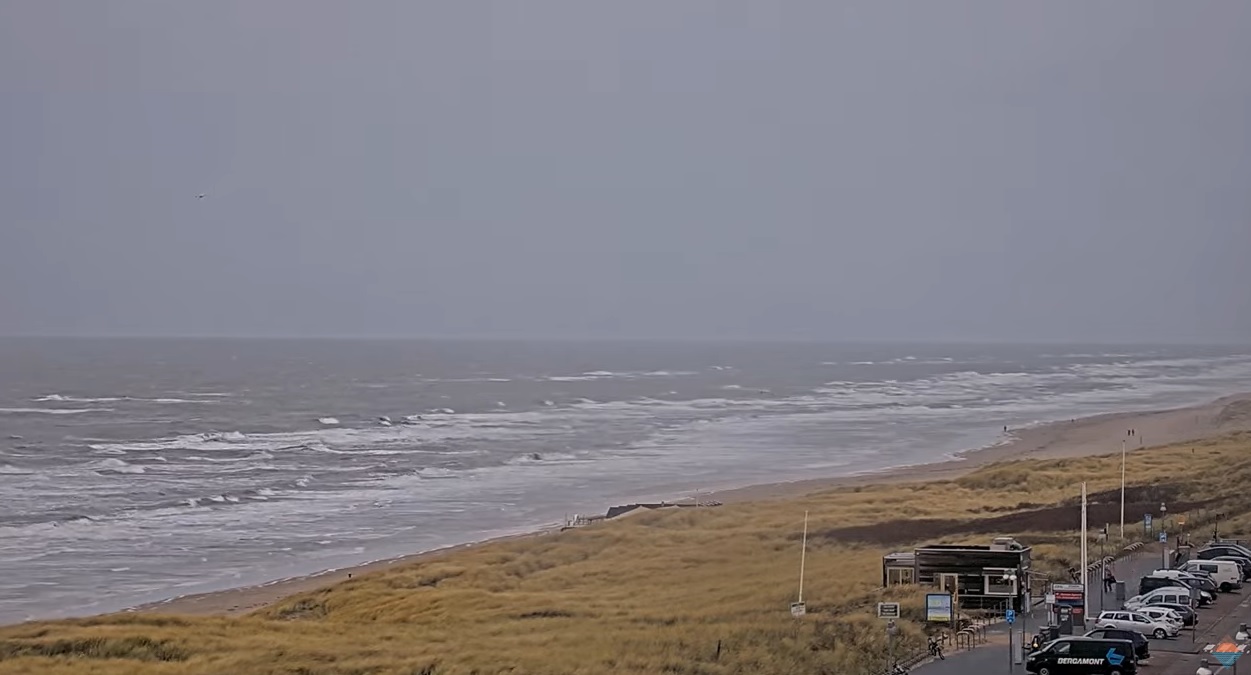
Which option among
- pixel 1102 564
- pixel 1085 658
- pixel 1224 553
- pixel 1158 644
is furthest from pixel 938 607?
pixel 1224 553

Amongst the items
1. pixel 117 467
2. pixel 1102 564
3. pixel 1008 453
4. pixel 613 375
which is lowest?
pixel 117 467

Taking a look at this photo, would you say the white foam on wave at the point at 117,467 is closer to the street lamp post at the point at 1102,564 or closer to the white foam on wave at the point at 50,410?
the white foam on wave at the point at 50,410

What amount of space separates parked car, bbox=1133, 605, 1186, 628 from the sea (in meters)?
23.2

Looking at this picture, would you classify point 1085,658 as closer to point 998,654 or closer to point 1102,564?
point 998,654

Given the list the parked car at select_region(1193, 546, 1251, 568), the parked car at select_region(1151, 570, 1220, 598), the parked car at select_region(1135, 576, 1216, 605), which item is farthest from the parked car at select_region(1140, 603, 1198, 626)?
the parked car at select_region(1193, 546, 1251, 568)

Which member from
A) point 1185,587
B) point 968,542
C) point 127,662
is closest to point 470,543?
point 968,542

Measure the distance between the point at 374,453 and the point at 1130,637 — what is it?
57.5 m

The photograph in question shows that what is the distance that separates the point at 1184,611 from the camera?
83.3 feet

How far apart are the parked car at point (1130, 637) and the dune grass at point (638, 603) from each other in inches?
135

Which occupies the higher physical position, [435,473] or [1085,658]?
[1085,658]

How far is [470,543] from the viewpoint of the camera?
147ft

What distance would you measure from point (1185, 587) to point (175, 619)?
1984 centimetres

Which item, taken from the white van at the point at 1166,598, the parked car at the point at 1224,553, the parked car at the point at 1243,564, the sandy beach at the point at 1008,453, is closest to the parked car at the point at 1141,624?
the white van at the point at 1166,598

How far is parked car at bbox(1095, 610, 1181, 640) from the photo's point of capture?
24.1m
